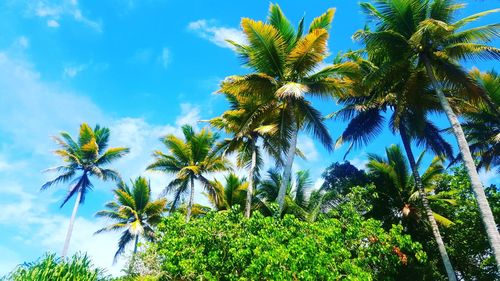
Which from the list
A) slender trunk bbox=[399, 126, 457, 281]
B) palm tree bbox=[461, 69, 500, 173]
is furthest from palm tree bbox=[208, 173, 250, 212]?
palm tree bbox=[461, 69, 500, 173]

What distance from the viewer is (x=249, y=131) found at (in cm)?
1855

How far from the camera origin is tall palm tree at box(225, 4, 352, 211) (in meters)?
14.3

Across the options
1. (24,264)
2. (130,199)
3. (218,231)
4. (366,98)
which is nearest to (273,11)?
(366,98)

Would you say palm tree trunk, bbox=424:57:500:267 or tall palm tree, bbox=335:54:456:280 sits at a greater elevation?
tall palm tree, bbox=335:54:456:280

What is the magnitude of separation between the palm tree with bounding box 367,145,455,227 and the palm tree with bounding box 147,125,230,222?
927 centimetres

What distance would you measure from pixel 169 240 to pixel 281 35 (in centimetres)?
884

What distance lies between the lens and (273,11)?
1564cm

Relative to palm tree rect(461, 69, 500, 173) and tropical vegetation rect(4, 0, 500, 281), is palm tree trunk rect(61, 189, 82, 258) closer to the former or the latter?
tropical vegetation rect(4, 0, 500, 281)

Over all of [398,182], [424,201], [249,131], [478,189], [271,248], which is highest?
[249,131]

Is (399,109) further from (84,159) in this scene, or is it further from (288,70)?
(84,159)

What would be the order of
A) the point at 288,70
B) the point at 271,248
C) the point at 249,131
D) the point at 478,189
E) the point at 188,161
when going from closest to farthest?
the point at 271,248 < the point at 478,189 < the point at 288,70 < the point at 249,131 < the point at 188,161

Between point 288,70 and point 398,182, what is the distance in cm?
916

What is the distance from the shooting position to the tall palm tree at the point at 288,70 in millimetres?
14344

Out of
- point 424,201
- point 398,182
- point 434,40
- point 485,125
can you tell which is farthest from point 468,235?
point 434,40
